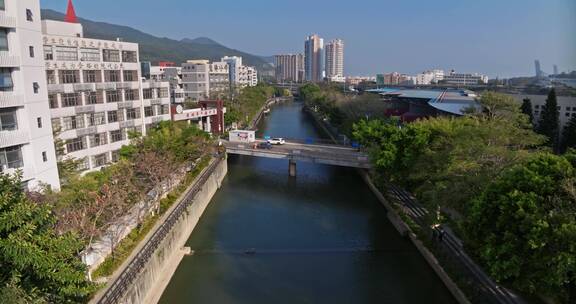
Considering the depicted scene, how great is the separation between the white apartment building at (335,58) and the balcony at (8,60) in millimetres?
186125

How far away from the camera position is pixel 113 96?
2567cm

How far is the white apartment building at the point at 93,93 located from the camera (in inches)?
869

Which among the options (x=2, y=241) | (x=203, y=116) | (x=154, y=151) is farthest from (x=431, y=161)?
(x=203, y=116)

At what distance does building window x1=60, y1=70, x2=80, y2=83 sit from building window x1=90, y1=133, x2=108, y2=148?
349 cm

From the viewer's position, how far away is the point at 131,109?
27.2 meters

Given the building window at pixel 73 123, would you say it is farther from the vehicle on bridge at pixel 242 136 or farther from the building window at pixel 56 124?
the vehicle on bridge at pixel 242 136

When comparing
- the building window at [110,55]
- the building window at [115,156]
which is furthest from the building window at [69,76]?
the building window at [115,156]

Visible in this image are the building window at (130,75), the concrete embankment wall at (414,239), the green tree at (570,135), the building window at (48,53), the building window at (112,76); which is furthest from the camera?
the green tree at (570,135)

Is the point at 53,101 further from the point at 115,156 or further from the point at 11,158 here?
the point at 11,158

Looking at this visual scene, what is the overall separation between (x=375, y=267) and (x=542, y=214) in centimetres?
844

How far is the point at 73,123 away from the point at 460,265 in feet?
70.4

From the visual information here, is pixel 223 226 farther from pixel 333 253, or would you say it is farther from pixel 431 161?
pixel 431 161

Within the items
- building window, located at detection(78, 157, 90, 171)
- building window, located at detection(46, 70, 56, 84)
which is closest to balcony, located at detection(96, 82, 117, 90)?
building window, located at detection(46, 70, 56, 84)

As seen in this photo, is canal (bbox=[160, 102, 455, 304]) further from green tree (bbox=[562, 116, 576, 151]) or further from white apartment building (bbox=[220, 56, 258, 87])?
white apartment building (bbox=[220, 56, 258, 87])
